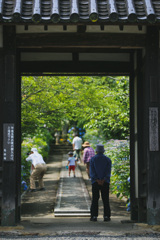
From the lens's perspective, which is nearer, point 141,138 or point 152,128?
point 152,128

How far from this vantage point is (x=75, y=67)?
10.7 metres

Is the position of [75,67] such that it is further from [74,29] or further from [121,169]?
[121,169]

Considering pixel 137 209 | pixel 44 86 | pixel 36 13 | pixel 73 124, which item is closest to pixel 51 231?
pixel 137 209

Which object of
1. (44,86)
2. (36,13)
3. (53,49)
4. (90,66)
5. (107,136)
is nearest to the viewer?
(36,13)

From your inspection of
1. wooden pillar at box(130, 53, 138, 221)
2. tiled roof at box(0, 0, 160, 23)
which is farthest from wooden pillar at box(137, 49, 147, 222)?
tiled roof at box(0, 0, 160, 23)

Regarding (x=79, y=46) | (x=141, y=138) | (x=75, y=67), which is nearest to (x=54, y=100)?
(x=75, y=67)

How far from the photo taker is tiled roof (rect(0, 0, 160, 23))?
24.8 feet

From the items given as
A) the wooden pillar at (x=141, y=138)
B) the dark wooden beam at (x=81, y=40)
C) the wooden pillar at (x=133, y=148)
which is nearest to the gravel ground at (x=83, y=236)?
the wooden pillar at (x=141, y=138)

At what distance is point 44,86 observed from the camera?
49.7 ft

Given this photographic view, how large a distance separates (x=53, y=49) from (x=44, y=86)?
5166mm

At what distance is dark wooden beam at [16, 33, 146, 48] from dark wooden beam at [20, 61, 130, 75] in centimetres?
201

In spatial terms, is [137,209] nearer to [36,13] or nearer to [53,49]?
[53,49]

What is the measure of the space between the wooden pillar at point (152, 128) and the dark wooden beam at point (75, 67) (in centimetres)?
234

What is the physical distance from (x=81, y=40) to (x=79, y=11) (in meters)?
0.98
